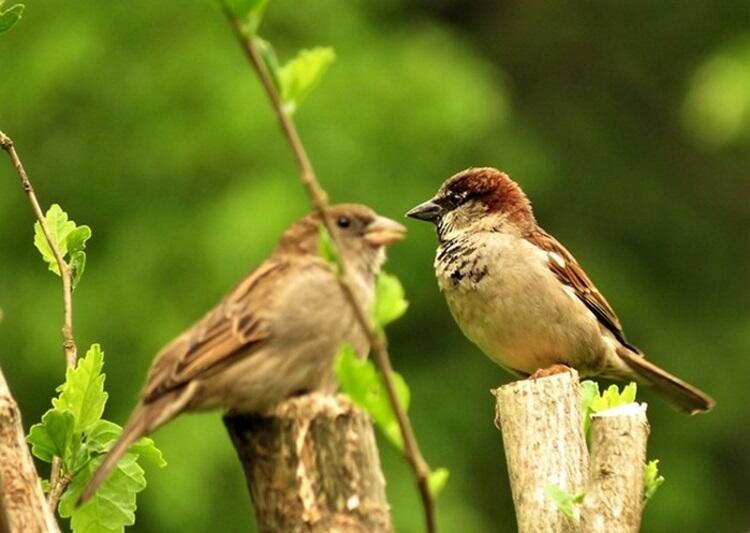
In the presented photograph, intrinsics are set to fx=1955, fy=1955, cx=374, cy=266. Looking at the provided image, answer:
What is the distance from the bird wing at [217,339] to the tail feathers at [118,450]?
55 millimetres

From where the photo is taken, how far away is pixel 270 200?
28.1 feet

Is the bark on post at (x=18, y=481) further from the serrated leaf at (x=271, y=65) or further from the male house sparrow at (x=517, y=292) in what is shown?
the male house sparrow at (x=517, y=292)

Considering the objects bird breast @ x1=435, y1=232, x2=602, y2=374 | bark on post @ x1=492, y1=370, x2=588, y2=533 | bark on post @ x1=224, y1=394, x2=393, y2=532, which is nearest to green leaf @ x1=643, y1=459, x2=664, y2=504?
bark on post @ x1=492, y1=370, x2=588, y2=533

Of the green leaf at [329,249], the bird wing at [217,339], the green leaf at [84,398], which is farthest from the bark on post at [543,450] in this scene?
the green leaf at [329,249]

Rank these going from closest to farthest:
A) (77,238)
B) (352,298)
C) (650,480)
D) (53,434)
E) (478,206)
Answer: (352,298), (53,434), (77,238), (650,480), (478,206)

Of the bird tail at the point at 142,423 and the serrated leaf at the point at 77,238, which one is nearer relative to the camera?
the bird tail at the point at 142,423

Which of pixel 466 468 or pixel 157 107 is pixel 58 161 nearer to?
pixel 157 107

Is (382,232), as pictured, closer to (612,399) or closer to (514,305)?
(612,399)

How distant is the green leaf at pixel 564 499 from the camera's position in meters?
3.18

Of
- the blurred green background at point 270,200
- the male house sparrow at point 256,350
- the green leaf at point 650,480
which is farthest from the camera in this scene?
the blurred green background at point 270,200

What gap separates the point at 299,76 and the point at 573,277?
3.02 meters

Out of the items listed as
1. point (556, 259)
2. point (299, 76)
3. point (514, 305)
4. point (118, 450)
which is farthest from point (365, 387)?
point (556, 259)

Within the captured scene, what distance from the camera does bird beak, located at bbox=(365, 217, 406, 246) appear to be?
365 cm

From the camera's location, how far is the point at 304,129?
30.0ft
